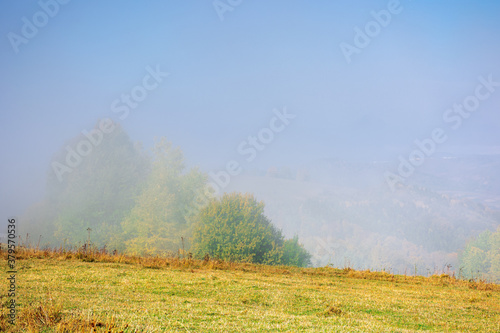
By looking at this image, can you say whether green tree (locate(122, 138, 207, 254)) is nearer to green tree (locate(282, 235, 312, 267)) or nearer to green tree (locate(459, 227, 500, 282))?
green tree (locate(282, 235, 312, 267))

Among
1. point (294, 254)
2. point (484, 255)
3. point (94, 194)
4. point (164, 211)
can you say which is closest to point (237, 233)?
point (294, 254)

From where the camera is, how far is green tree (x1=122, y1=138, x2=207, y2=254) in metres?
62.4

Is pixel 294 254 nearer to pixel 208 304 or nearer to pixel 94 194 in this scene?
pixel 208 304

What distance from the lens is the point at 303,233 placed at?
18500cm

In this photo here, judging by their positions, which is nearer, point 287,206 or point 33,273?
point 33,273

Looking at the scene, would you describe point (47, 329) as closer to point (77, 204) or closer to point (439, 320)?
point (439, 320)

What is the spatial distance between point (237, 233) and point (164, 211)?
28.8 meters

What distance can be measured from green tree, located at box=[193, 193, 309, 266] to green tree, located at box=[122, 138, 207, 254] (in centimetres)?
1504

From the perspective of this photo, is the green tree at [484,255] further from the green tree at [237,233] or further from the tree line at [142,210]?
the green tree at [237,233]

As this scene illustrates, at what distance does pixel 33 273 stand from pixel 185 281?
20.1ft

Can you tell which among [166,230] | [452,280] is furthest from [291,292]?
[166,230]

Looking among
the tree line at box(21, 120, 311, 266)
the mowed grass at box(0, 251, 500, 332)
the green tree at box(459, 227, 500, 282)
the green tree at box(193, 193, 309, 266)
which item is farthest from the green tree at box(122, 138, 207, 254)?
the green tree at box(459, 227, 500, 282)

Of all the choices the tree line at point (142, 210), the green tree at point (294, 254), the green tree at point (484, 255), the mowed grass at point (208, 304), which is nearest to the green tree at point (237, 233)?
the tree line at point (142, 210)

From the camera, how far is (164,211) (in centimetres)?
6819
